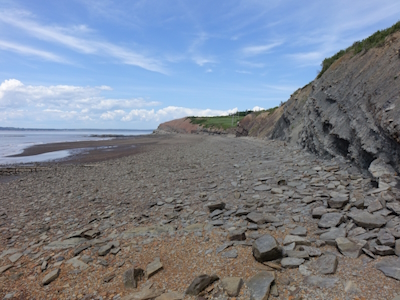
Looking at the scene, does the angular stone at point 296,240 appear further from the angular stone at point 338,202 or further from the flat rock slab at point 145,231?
the flat rock slab at point 145,231

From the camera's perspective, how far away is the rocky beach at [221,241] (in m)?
4.63

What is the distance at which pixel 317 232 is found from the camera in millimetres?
5988

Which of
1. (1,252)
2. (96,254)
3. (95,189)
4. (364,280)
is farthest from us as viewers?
(95,189)

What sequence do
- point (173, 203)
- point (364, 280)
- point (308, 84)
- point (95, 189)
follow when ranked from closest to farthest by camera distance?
point (364, 280)
point (173, 203)
point (95, 189)
point (308, 84)

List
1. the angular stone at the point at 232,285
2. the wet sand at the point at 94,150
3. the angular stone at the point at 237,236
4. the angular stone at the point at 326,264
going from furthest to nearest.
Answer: the wet sand at the point at 94,150 → the angular stone at the point at 237,236 → the angular stone at the point at 326,264 → the angular stone at the point at 232,285

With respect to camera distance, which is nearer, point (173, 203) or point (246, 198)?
point (246, 198)

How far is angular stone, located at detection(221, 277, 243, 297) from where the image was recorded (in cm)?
448

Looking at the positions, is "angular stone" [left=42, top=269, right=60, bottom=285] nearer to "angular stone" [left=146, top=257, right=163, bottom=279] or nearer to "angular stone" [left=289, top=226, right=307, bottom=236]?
"angular stone" [left=146, top=257, right=163, bottom=279]

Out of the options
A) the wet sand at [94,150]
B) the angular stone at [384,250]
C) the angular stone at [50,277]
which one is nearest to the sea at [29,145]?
the wet sand at [94,150]

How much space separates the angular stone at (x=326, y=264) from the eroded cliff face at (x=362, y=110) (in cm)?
473

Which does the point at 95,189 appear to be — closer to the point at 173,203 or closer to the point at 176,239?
the point at 173,203

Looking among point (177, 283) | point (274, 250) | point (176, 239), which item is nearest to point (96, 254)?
point (176, 239)

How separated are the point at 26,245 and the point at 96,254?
110 inches

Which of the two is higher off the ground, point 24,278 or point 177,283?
point 177,283
